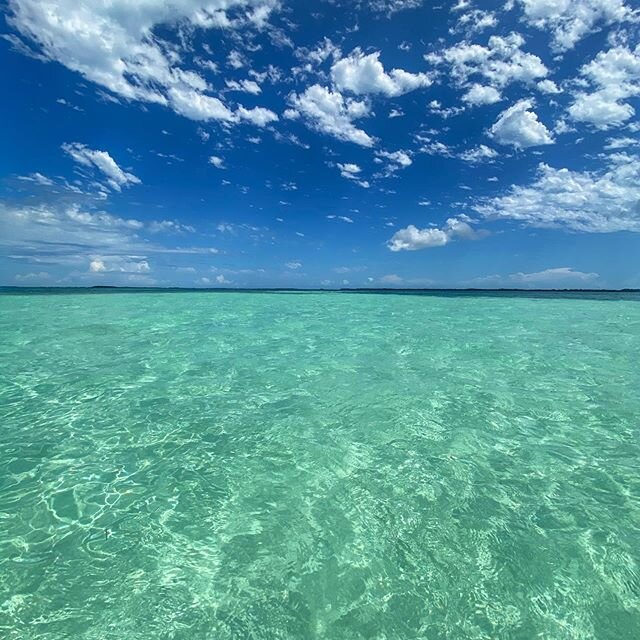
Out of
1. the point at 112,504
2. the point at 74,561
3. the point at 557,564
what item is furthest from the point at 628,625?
the point at 112,504

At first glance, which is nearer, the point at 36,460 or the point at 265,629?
the point at 265,629

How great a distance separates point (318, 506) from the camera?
16.1ft

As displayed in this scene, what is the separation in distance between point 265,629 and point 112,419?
578cm

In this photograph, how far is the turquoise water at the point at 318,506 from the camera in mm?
3352

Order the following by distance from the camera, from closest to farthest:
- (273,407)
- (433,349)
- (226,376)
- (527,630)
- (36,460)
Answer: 1. (527,630)
2. (36,460)
3. (273,407)
4. (226,376)
5. (433,349)

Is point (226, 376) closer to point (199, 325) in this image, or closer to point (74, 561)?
point (74, 561)

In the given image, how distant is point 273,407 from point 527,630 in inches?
238

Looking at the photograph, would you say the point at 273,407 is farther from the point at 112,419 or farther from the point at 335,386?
the point at 112,419

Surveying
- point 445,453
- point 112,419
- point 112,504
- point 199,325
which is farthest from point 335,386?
point 199,325

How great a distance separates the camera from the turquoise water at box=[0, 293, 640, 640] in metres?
3.35

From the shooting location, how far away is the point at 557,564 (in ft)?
12.7

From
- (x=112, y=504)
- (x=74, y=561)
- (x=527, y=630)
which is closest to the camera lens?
(x=527, y=630)

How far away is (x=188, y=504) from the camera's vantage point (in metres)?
4.94

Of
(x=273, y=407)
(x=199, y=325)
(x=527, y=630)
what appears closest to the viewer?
(x=527, y=630)
